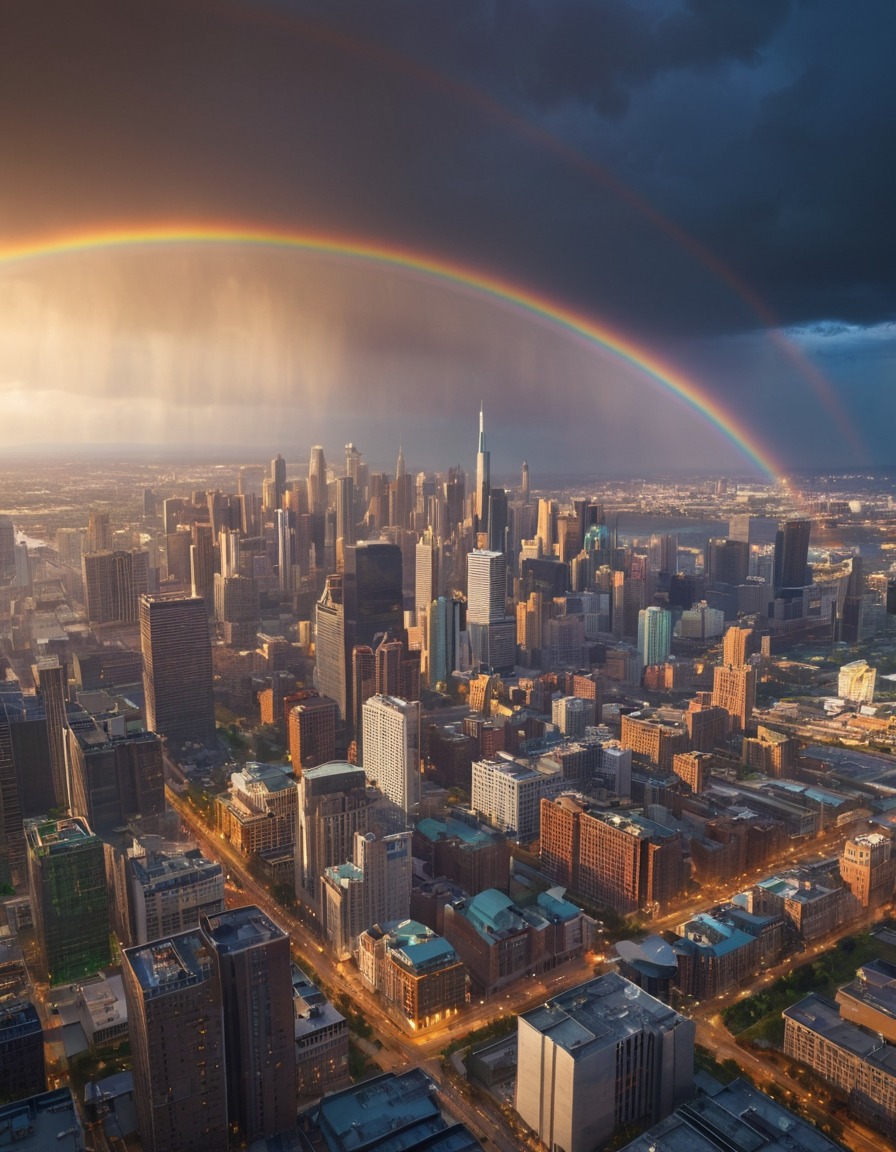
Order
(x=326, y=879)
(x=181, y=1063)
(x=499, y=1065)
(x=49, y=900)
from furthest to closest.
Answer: (x=326, y=879), (x=49, y=900), (x=499, y=1065), (x=181, y=1063)

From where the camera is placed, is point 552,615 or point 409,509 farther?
point 409,509

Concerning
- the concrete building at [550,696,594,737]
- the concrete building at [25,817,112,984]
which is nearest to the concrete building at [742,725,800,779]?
the concrete building at [550,696,594,737]

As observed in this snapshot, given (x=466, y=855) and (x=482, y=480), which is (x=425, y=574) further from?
(x=466, y=855)

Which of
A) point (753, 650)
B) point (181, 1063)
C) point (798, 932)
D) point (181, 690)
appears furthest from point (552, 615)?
point (181, 1063)

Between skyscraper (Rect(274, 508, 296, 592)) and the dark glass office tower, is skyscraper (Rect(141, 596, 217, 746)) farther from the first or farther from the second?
skyscraper (Rect(274, 508, 296, 592))

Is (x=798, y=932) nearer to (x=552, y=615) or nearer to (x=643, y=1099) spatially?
(x=643, y=1099)

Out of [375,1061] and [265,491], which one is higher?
[265,491]
